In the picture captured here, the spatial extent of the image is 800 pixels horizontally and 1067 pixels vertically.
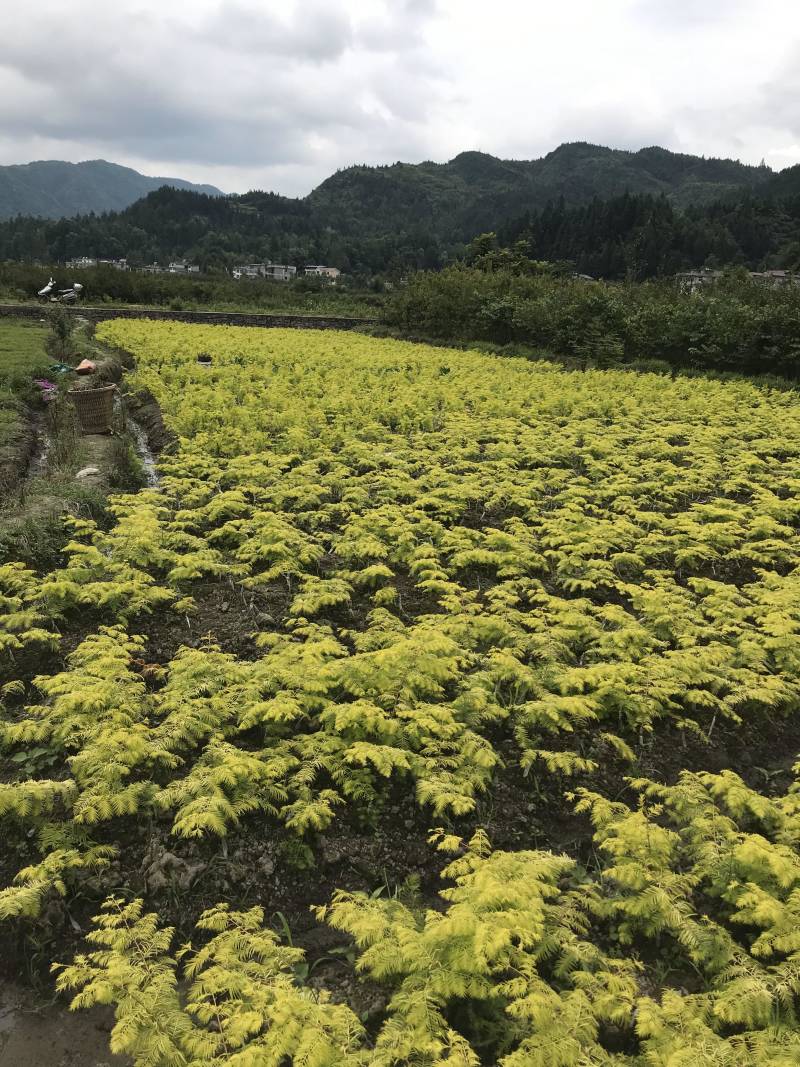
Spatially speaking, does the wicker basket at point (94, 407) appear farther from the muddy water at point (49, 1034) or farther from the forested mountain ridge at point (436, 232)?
the forested mountain ridge at point (436, 232)

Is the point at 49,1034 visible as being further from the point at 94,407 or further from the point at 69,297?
the point at 69,297

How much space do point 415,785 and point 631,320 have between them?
25987mm

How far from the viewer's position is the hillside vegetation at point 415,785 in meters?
3.41

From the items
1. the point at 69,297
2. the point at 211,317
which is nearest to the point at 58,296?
the point at 69,297

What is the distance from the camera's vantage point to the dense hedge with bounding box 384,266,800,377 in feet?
Answer: 76.3

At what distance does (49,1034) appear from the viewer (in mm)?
3707

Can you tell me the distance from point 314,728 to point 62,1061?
9.19ft

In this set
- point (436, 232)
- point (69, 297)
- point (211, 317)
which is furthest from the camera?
point (436, 232)

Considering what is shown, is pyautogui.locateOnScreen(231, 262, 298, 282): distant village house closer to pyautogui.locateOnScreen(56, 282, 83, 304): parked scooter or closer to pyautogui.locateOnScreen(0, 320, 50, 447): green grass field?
pyautogui.locateOnScreen(56, 282, 83, 304): parked scooter

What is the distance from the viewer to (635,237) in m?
95.2

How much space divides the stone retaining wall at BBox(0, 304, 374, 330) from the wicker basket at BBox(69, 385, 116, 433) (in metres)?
28.8

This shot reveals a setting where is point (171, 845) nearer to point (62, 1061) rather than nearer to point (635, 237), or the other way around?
point (62, 1061)

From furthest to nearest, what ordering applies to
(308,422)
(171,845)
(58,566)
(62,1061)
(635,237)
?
(635,237) < (308,422) < (58,566) < (171,845) < (62,1061)

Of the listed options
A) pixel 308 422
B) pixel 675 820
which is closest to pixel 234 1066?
pixel 675 820
